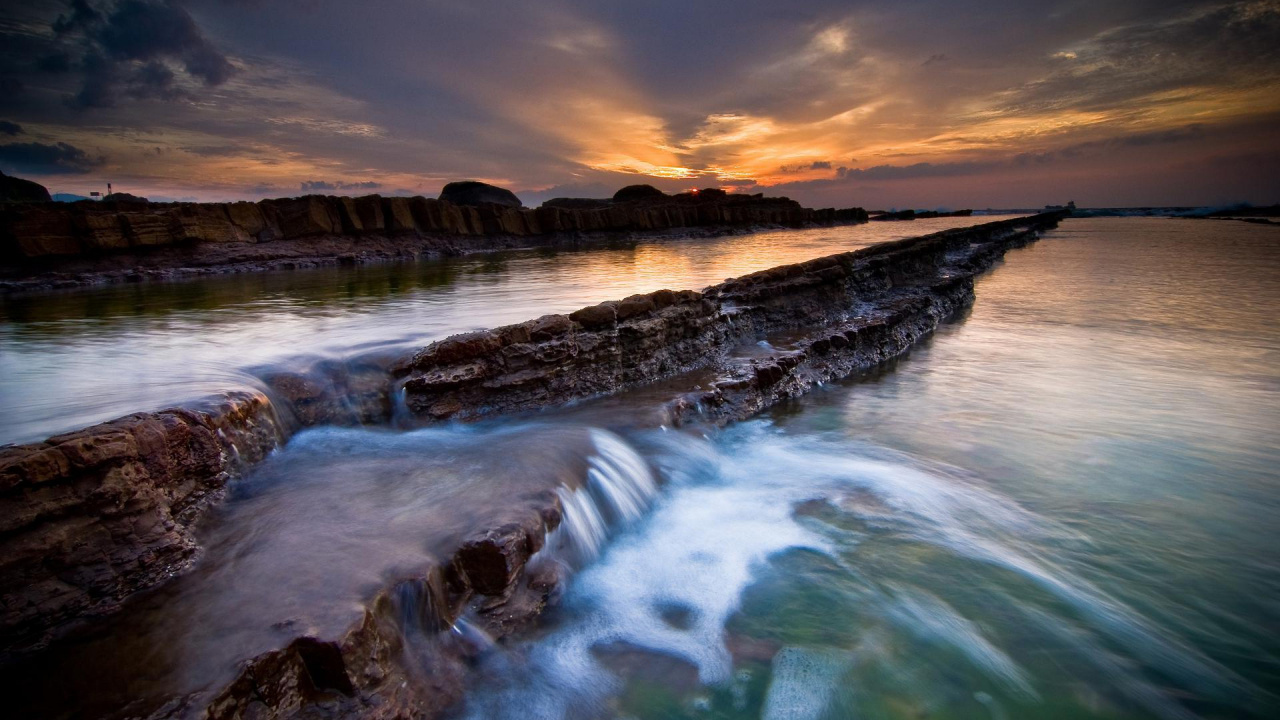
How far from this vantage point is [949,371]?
782 centimetres

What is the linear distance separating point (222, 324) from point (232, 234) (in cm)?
1252

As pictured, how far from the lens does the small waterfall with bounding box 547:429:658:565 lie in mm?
3480

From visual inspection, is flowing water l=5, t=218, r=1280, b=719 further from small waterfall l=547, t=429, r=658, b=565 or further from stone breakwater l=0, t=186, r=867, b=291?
stone breakwater l=0, t=186, r=867, b=291

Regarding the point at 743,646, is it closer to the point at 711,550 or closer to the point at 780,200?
the point at 711,550

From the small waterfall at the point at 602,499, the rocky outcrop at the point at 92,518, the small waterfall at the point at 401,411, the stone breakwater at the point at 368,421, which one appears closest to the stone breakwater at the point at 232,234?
the small waterfall at the point at 401,411

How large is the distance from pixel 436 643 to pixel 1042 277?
2123 centimetres

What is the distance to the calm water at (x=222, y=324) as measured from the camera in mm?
4469

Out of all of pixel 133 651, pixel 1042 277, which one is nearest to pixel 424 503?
pixel 133 651

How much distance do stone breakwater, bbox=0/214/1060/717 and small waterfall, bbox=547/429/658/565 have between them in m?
0.16

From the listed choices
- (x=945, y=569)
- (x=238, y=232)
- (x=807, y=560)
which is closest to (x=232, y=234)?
(x=238, y=232)

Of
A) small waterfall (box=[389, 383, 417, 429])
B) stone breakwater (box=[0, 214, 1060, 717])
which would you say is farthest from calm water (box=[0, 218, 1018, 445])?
small waterfall (box=[389, 383, 417, 429])

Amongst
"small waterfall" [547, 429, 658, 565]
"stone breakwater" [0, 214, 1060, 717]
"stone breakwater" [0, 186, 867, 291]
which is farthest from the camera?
"stone breakwater" [0, 186, 867, 291]

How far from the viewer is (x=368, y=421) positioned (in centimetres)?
489

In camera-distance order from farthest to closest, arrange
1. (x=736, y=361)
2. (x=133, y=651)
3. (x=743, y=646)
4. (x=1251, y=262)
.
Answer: (x=1251, y=262)
(x=736, y=361)
(x=743, y=646)
(x=133, y=651)
